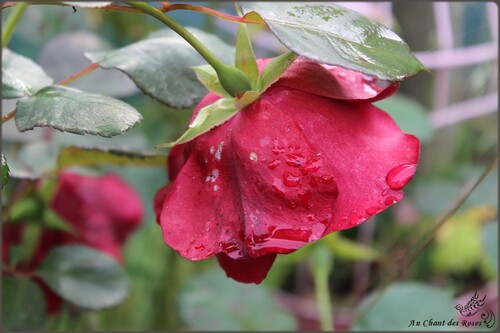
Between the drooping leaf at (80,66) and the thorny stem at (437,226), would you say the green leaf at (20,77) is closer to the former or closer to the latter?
the drooping leaf at (80,66)

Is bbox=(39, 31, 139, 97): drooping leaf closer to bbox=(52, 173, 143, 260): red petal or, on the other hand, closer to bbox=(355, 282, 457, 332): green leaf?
bbox=(52, 173, 143, 260): red petal

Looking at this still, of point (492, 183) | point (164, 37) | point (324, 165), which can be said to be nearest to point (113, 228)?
point (164, 37)

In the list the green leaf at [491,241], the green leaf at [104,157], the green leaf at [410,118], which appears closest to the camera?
the green leaf at [104,157]

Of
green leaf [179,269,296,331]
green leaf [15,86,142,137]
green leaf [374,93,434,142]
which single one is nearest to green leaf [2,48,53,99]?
green leaf [15,86,142,137]

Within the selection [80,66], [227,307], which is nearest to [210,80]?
[80,66]

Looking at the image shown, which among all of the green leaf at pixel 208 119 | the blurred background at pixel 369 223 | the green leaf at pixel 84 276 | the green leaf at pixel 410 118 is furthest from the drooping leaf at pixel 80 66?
Answer: the green leaf at pixel 410 118

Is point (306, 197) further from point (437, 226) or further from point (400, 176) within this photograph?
point (437, 226)

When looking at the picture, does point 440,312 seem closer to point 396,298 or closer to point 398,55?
point 396,298
